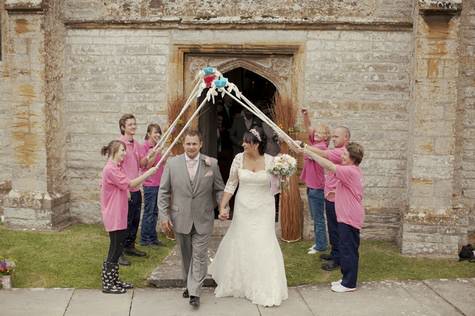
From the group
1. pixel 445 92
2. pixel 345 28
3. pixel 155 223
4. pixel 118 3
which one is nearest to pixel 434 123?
pixel 445 92

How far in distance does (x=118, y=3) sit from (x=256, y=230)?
534cm

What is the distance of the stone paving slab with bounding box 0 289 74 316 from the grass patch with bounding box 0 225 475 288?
0.26 meters

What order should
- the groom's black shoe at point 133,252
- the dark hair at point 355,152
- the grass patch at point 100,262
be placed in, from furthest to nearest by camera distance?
the groom's black shoe at point 133,252, the grass patch at point 100,262, the dark hair at point 355,152

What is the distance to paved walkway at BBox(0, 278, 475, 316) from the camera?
6.37 m

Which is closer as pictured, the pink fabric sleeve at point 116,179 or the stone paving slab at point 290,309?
the stone paving slab at point 290,309

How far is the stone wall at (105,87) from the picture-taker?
9.91 meters

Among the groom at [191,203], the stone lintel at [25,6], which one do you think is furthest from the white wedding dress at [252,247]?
the stone lintel at [25,6]

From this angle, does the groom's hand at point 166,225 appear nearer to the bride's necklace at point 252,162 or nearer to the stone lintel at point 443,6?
the bride's necklace at point 252,162

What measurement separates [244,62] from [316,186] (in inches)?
105

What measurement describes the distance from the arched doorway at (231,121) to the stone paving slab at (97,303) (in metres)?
4.40

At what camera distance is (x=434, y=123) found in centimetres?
887

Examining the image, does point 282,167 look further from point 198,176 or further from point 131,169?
point 131,169

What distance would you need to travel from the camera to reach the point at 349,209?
277 inches

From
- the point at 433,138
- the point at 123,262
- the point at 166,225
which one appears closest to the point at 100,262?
the point at 123,262
